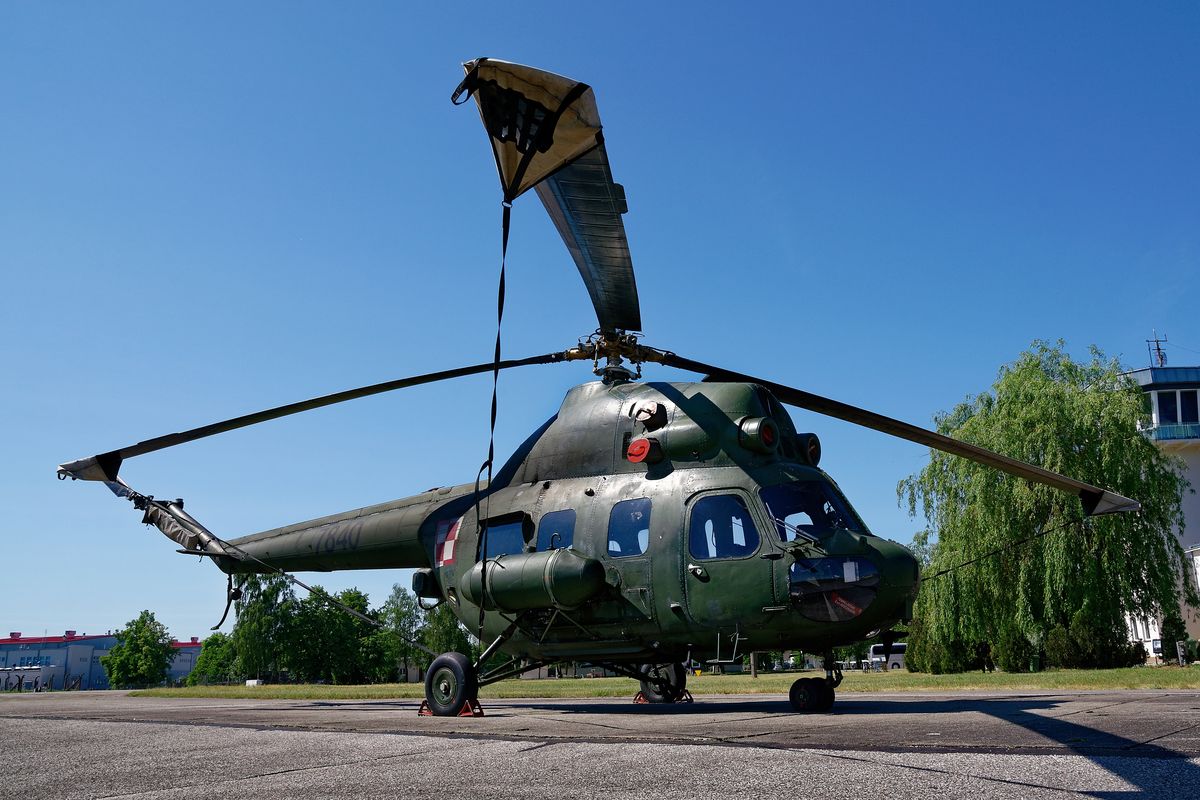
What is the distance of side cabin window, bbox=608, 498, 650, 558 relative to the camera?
34.4ft

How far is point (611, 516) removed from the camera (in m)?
10.8

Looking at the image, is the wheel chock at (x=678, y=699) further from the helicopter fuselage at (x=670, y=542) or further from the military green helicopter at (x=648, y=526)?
the helicopter fuselage at (x=670, y=542)

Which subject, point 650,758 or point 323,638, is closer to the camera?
point 650,758

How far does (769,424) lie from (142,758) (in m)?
7.22

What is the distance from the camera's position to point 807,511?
9938mm

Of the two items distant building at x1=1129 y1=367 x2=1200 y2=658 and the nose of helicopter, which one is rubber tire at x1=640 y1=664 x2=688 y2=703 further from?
distant building at x1=1129 y1=367 x2=1200 y2=658

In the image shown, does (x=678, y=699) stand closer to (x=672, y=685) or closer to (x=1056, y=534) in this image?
(x=672, y=685)

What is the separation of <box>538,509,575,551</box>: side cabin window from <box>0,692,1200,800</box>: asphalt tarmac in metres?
2.98

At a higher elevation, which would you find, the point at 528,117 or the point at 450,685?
the point at 528,117

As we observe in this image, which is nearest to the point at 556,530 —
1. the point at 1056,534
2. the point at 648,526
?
the point at 648,526

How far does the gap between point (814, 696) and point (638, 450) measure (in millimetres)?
3479

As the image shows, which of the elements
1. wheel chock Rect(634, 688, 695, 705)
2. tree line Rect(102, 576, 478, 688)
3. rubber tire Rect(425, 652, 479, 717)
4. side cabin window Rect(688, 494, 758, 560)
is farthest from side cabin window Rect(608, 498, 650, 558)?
tree line Rect(102, 576, 478, 688)

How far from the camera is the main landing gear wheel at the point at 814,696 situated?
9594 millimetres

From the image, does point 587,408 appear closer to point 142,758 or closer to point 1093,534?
point 142,758
